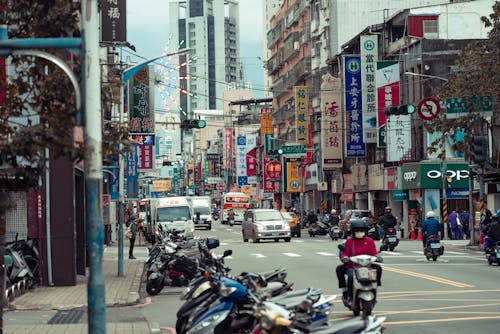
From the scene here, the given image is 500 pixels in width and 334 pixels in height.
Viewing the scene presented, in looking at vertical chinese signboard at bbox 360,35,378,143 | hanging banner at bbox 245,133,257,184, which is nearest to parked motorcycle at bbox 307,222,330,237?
vertical chinese signboard at bbox 360,35,378,143

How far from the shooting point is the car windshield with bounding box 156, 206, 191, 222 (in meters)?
57.8

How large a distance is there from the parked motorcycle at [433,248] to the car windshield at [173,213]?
2321 cm

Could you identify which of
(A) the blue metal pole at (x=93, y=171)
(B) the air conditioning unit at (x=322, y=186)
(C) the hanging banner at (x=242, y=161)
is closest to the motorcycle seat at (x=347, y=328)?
(A) the blue metal pole at (x=93, y=171)

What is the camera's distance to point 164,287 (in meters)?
28.0

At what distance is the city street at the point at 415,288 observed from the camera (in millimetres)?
17328

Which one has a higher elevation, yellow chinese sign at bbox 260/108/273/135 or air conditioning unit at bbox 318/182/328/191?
yellow chinese sign at bbox 260/108/273/135

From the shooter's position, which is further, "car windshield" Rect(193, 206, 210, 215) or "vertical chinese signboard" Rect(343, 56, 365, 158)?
"car windshield" Rect(193, 206, 210, 215)

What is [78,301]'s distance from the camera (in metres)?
23.2

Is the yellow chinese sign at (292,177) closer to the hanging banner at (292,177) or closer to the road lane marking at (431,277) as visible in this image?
the hanging banner at (292,177)

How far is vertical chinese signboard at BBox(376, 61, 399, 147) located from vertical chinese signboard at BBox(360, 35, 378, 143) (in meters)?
0.90

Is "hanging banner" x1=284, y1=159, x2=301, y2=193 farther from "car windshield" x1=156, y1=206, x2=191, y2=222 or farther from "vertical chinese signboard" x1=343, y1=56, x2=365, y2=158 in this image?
"car windshield" x1=156, y1=206, x2=191, y2=222

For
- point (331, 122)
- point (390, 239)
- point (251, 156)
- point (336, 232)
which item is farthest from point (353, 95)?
point (251, 156)

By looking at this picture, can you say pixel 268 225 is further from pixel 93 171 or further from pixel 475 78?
pixel 93 171

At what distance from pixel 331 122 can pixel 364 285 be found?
65970mm
